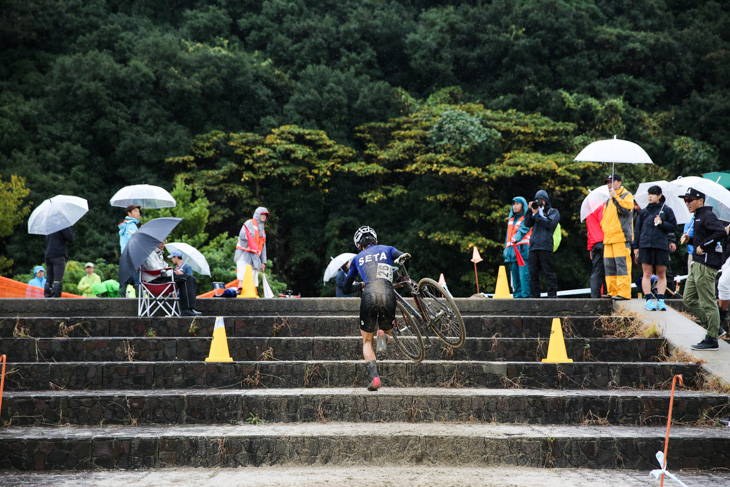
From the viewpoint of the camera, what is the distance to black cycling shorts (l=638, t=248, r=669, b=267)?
32.5 feet

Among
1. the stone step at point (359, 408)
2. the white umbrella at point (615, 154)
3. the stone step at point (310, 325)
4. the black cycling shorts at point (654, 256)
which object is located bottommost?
the stone step at point (359, 408)

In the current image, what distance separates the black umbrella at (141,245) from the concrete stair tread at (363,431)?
294 cm

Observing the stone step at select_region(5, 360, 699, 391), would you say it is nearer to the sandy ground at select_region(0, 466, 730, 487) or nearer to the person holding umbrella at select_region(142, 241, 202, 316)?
the sandy ground at select_region(0, 466, 730, 487)

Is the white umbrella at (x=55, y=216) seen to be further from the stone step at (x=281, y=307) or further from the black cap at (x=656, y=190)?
the black cap at (x=656, y=190)

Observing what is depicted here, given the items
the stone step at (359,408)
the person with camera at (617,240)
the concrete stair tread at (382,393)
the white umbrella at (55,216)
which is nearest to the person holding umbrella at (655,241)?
the person with camera at (617,240)

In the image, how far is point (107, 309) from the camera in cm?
1022

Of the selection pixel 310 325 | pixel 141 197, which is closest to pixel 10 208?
pixel 141 197

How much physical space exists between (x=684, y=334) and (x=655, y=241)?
150 cm

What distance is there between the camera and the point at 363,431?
694 centimetres

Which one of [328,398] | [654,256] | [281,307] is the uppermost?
[654,256]

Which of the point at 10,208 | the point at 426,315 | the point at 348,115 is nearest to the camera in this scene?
the point at 426,315

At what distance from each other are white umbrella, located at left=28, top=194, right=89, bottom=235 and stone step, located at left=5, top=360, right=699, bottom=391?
362 cm

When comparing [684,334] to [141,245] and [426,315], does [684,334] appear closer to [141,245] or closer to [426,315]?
[426,315]

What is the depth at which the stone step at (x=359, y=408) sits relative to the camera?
7422 millimetres
